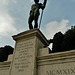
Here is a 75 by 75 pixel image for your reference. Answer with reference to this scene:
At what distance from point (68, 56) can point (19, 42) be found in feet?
10.3

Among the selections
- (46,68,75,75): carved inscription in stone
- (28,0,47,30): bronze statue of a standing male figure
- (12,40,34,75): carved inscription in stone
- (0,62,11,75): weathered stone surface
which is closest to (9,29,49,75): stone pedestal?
(12,40,34,75): carved inscription in stone

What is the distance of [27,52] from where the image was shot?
556cm

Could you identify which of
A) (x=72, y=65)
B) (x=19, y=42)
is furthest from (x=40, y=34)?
(x=72, y=65)

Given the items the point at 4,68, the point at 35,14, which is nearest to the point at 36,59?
the point at 4,68

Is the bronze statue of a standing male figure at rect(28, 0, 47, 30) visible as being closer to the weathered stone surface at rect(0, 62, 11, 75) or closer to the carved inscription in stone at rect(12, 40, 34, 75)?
the carved inscription in stone at rect(12, 40, 34, 75)

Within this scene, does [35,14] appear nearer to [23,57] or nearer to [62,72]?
[23,57]

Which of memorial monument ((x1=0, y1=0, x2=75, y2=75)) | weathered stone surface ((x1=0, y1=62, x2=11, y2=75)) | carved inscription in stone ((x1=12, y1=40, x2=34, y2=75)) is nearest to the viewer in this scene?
memorial monument ((x1=0, y1=0, x2=75, y2=75))

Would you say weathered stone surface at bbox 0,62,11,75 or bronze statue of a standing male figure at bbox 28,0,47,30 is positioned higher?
bronze statue of a standing male figure at bbox 28,0,47,30

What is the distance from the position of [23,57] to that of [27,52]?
34 centimetres

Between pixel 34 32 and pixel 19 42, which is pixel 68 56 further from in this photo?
pixel 19 42

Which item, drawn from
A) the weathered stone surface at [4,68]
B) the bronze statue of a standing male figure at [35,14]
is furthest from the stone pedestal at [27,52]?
the bronze statue of a standing male figure at [35,14]

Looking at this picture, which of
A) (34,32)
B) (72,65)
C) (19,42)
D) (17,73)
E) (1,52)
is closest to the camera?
(72,65)

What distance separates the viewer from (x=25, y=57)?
5.46 m

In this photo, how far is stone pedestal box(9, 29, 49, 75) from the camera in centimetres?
502
